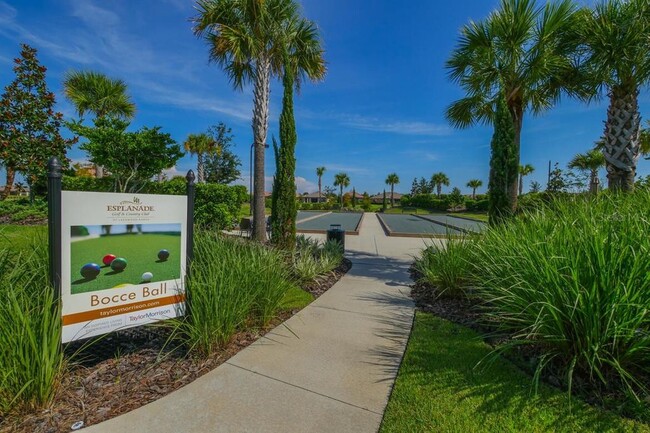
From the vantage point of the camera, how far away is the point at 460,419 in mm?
2002

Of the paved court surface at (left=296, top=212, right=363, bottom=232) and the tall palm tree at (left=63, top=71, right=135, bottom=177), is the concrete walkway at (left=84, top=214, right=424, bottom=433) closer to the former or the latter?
the paved court surface at (left=296, top=212, right=363, bottom=232)

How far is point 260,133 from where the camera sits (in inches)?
324

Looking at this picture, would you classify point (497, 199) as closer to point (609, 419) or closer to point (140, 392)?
point (609, 419)

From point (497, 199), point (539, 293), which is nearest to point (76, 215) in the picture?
point (539, 293)

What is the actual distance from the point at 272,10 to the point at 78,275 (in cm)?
826

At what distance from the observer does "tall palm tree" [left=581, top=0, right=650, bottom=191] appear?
210 inches

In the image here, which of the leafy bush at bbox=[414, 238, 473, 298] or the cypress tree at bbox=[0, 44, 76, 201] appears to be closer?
the leafy bush at bbox=[414, 238, 473, 298]

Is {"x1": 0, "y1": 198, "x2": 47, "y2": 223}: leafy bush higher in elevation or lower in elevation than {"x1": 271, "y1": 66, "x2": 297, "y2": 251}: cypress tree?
lower

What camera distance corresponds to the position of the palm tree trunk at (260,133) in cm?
798

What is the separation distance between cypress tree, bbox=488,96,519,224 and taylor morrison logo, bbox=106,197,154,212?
6923mm

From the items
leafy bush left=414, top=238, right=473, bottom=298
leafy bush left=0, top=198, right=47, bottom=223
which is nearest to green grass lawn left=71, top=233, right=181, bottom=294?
leafy bush left=414, top=238, right=473, bottom=298

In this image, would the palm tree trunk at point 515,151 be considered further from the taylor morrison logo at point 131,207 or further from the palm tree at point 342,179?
the palm tree at point 342,179

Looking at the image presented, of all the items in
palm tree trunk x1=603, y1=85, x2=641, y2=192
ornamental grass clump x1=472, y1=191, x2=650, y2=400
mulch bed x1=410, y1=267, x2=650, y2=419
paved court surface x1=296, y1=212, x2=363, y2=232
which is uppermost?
palm tree trunk x1=603, y1=85, x2=641, y2=192

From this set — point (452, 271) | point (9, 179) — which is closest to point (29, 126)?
point (9, 179)
